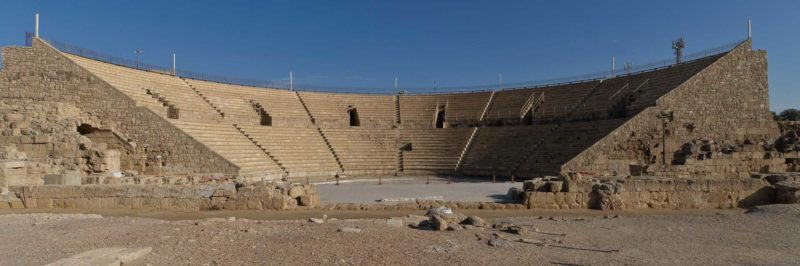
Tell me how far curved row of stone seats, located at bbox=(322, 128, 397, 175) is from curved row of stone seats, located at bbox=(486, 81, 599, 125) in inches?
316

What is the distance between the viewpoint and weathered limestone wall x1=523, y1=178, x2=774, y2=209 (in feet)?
38.5

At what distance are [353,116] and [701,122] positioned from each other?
23396 mm

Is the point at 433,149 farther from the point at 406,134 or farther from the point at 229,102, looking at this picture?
the point at 229,102

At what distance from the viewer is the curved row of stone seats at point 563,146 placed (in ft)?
72.8

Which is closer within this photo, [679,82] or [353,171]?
[679,82]

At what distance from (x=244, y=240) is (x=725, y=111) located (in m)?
26.2

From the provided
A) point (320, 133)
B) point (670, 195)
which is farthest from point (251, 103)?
point (670, 195)

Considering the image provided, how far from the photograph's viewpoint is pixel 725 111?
905 inches

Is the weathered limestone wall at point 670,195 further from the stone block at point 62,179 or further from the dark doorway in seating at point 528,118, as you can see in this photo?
the dark doorway in seating at point 528,118

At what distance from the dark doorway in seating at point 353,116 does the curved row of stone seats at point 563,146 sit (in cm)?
1465

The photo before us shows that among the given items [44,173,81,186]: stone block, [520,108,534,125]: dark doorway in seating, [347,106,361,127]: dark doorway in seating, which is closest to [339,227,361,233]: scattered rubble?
[44,173,81,186]: stone block

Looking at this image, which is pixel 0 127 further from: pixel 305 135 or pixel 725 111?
pixel 725 111

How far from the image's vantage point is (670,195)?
1177cm

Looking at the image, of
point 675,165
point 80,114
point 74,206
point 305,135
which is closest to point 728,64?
point 675,165
